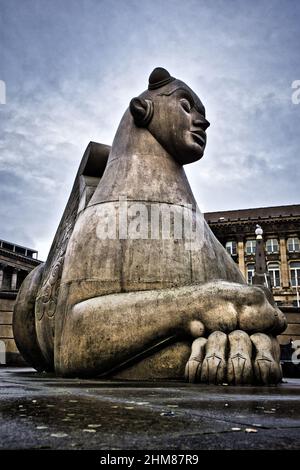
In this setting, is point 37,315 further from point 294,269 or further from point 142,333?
point 294,269

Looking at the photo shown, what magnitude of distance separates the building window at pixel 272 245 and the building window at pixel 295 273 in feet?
7.74

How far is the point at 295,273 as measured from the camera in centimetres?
4688

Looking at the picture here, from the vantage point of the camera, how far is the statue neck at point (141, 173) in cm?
439

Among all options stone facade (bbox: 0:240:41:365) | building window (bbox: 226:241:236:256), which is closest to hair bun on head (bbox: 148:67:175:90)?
stone facade (bbox: 0:240:41:365)

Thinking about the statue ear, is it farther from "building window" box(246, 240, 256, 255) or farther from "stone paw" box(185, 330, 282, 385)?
"building window" box(246, 240, 256, 255)

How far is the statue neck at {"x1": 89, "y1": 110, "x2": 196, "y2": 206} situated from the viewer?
4.39 metres

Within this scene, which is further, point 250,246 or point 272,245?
point 250,246

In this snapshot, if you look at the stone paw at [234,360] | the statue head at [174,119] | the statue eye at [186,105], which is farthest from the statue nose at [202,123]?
the stone paw at [234,360]

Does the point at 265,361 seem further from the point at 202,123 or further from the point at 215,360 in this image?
the point at 202,123

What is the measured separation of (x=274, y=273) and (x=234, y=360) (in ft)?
152

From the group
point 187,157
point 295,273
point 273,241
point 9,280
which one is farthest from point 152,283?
point 9,280

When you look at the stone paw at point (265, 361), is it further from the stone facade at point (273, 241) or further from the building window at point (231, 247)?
the building window at point (231, 247)

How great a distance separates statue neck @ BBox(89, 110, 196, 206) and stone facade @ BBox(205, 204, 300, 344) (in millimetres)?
42676

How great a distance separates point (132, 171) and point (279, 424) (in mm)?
3566
